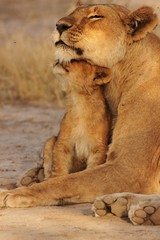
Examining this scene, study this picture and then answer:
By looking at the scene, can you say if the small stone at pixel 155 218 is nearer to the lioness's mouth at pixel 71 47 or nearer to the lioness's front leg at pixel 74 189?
the lioness's front leg at pixel 74 189

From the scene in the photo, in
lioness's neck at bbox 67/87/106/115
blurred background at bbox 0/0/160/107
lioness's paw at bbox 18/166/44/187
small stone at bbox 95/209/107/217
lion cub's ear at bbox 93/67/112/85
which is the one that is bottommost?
blurred background at bbox 0/0/160/107

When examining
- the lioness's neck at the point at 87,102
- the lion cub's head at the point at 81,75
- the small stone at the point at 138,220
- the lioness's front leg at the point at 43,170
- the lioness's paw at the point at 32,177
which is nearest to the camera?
the small stone at the point at 138,220

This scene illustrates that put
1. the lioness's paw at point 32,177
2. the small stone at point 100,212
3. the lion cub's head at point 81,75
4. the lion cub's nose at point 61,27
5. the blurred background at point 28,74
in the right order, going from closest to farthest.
A: the small stone at point 100,212 < the lion cub's nose at point 61,27 < the lion cub's head at point 81,75 < the lioness's paw at point 32,177 < the blurred background at point 28,74

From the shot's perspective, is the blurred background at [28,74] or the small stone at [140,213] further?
the blurred background at [28,74]

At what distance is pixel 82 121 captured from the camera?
23.1ft

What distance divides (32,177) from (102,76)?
3.45 feet

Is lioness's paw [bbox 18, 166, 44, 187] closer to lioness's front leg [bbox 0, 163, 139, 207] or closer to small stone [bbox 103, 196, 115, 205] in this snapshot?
lioness's front leg [bbox 0, 163, 139, 207]

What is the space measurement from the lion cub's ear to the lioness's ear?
0.27 metres

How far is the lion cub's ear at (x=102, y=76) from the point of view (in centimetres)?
700

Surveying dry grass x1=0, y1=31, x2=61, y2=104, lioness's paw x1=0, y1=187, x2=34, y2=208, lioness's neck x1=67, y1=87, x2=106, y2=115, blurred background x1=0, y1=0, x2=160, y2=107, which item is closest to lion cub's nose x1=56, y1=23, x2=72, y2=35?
lioness's neck x1=67, y1=87, x2=106, y2=115

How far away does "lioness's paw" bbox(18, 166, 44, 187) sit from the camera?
24.4ft

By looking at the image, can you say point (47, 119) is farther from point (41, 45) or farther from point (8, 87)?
point (41, 45)

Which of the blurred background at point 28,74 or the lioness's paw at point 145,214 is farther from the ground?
the lioness's paw at point 145,214

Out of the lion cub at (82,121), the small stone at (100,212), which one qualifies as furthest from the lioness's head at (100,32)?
the small stone at (100,212)
